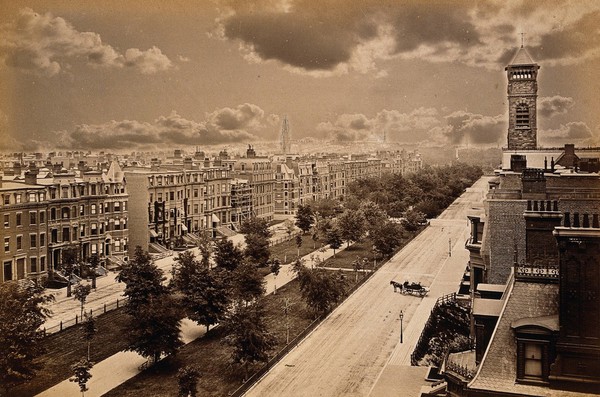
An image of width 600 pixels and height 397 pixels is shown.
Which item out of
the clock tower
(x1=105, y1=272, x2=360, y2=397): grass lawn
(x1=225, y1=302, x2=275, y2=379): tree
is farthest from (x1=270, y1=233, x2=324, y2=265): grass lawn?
(x1=225, y1=302, x2=275, y2=379): tree

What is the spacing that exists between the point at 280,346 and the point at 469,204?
174 ft

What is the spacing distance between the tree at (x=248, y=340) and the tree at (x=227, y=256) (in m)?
10.6

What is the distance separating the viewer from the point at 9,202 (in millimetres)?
30141

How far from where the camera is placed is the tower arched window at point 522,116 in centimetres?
2780

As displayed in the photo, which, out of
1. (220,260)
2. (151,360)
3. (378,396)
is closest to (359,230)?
(220,260)

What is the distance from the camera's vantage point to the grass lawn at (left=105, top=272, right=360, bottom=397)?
63.9ft

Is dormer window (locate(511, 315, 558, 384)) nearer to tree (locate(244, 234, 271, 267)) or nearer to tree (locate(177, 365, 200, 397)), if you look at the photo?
tree (locate(177, 365, 200, 397))

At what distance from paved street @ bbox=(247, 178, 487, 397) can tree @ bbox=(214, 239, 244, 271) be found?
21.7 ft

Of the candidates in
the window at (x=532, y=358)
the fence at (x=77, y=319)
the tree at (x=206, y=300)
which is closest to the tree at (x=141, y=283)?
the tree at (x=206, y=300)

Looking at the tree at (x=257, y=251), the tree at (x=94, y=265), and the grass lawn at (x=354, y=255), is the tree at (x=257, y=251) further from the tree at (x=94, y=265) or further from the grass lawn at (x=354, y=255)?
the tree at (x=94, y=265)

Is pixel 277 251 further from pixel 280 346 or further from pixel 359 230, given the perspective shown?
pixel 280 346

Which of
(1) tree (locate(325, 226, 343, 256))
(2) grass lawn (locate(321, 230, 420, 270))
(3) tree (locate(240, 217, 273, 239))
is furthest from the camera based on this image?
(1) tree (locate(325, 226, 343, 256))

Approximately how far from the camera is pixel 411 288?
31062mm

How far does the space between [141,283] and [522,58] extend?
18199mm
